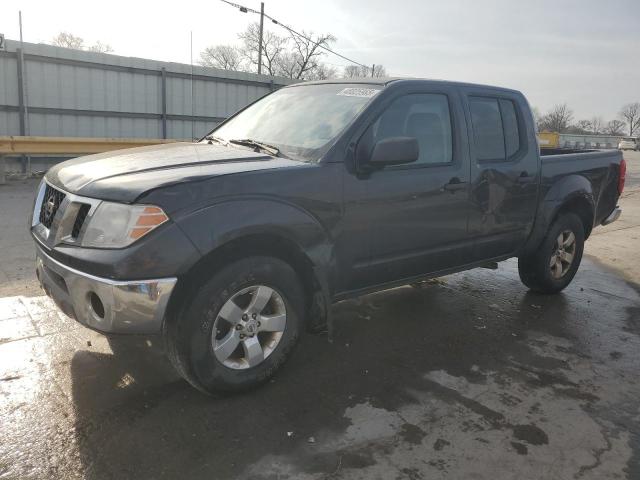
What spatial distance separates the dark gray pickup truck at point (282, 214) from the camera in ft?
8.68

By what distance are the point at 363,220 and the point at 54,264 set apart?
1.81 meters

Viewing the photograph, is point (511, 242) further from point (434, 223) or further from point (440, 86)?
point (440, 86)

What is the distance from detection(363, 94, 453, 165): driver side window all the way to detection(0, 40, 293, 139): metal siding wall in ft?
38.2

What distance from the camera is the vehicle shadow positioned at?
2535 millimetres

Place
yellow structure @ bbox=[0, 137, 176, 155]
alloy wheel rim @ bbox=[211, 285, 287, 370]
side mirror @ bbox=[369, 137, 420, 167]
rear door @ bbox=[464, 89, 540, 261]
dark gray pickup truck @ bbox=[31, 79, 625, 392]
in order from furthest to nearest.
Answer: yellow structure @ bbox=[0, 137, 176, 155], rear door @ bbox=[464, 89, 540, 261], side mirror @ bbox=[369, 137, 420, 167], alloy wheel rim @ bbox=[211, 285, 287, 370], dark gray pickup truck @ bbox=[31, 79, 625, 392]

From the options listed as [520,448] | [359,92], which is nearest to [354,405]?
[520,448]

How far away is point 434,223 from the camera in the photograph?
381cm

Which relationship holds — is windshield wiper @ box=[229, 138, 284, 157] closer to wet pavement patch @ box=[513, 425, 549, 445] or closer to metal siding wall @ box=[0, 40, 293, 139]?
wet pavement patch @ box=[513, 425, 549, 445]

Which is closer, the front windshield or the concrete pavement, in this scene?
the concrete pavement

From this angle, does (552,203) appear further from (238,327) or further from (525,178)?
(238,327)

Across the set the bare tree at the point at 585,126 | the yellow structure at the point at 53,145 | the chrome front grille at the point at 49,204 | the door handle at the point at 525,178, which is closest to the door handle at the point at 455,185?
the door handle at the point at 525,178

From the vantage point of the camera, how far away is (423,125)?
12.6 ft

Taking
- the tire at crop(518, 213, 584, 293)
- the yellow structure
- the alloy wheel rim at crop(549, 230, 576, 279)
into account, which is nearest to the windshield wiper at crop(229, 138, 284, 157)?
the tire at crop(518, 213, 584, 293)

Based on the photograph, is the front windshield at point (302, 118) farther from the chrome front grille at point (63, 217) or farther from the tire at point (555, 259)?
the tire at point (555, 259)
